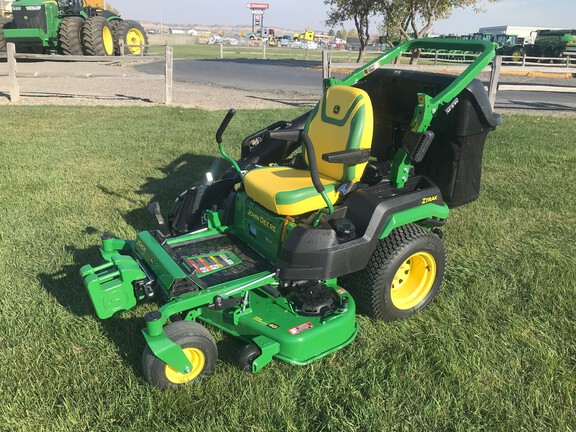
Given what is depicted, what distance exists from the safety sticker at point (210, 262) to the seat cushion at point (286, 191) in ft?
1.49

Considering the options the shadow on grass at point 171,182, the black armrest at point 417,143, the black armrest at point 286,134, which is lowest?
the shadow on grass at point 171,182

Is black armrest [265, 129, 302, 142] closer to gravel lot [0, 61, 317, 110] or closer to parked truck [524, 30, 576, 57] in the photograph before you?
gravel lot [0, 61, 317, 110]

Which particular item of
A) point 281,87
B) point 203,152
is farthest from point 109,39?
point 203,152

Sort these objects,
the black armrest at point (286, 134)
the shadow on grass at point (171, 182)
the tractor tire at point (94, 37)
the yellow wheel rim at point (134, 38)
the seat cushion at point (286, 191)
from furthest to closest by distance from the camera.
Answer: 1. the yellow wheel rim at point (134, 38)
2. the tractor tire at point (94, 37)
3. the shadow on grass at point (171, 182)
4. the black armrest at point (286, 134)
5. the seat cushion at point (286, 191)

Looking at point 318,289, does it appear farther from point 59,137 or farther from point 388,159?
point 59,137

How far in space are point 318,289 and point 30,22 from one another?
18.3 metres

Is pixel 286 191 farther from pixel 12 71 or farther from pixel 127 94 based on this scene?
pixel 127 94

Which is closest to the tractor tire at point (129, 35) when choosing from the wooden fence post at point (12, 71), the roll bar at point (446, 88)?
the wooden fence post at point (12, 71)

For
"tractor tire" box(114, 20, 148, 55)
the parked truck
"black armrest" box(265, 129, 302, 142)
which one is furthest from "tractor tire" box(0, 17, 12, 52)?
the parked truck

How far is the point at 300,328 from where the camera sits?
9.08 ft

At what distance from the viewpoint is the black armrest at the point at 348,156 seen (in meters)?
2.97

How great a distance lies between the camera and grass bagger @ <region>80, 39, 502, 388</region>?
2740mm

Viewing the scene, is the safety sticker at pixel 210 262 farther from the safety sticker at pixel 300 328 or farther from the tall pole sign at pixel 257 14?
the tall pole sign at pixel 257 14

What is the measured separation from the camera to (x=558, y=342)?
3.05m
